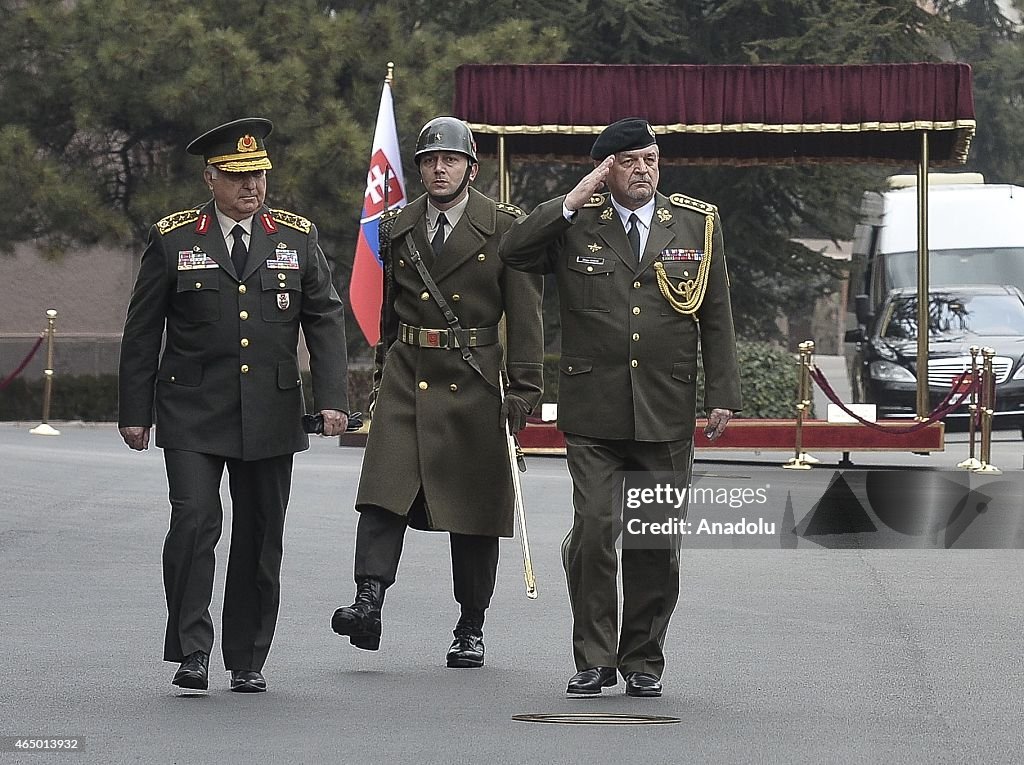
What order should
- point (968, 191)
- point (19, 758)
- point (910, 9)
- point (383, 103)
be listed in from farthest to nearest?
point (910, 9), point (968, 191), point (383, 103), point (19, 758)

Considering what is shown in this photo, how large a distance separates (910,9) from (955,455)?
432 inches


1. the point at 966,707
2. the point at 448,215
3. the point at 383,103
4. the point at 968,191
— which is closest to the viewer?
the point at 966,707

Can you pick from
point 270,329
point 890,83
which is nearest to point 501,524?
point 270,329

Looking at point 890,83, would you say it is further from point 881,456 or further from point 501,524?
point 501,524

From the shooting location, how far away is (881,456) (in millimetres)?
21859

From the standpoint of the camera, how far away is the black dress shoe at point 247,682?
23.5ft

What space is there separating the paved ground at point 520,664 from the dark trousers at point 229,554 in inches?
7.8

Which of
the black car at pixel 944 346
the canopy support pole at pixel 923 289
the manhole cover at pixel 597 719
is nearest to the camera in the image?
the manhole cover at pixel 597 719

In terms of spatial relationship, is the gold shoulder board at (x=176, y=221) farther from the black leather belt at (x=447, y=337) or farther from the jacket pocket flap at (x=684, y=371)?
the jacket pocket flap at (x=684, y=371)

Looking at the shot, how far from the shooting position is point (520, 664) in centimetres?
790

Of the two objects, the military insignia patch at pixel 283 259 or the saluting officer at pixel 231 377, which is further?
the military insignia patch at pixel 283 259

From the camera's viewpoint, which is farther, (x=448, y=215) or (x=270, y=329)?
(x=448, y=215)

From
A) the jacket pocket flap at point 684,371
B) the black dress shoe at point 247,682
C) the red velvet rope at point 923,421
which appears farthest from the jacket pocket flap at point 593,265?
the red velvet rope at point 923,421

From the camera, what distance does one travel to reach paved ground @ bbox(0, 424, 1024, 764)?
6293 mm
